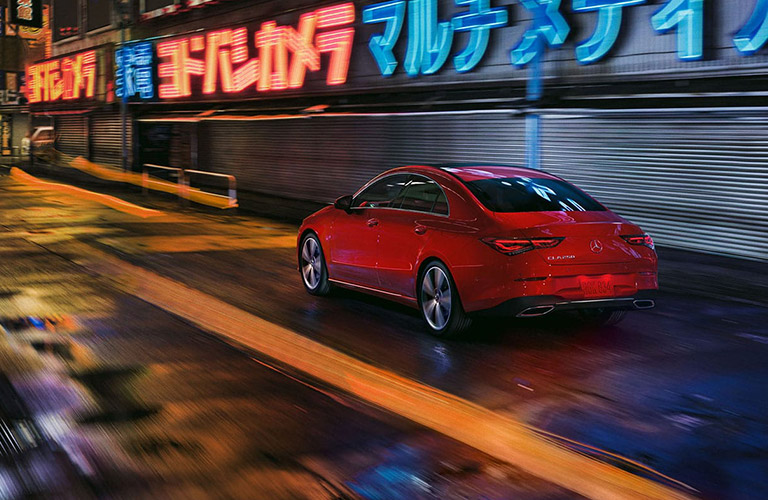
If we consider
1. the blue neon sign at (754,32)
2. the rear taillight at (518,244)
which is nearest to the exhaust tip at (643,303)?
the rear taillight at (518,244)

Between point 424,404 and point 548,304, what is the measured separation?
188 cm

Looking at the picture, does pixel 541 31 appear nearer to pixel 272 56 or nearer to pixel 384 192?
pixel 384 192

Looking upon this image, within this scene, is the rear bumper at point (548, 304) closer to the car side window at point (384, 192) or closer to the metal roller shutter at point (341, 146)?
the car side window at point (384, 192)

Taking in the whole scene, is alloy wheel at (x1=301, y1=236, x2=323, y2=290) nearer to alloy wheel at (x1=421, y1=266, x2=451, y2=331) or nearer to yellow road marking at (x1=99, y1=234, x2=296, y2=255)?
alloy wheel at (x1=421, y1=266, x2=451, y2=331)

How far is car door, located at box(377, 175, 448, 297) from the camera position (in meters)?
8.41

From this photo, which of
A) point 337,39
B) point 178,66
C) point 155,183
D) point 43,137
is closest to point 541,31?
point 337,39

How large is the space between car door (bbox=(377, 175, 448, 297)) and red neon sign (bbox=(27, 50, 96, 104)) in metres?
38.0

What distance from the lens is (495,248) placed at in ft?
24.8

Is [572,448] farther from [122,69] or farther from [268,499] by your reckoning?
[122,69]

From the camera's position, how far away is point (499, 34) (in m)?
19.4

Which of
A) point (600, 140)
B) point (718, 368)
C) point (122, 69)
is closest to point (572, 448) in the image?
point (718, 368)

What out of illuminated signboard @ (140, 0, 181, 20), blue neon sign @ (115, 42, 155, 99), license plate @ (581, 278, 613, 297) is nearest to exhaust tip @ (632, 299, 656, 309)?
license plate @ (581, 278, 613, 297)

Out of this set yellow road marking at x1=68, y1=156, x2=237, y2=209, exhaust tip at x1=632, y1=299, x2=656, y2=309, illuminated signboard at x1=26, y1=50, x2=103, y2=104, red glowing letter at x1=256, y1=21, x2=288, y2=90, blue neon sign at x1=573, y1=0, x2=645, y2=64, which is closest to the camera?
exhaust tip at x1=632, y1=299, x2=656, y2=309

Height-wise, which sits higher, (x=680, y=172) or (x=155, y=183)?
(x=680, y=172)
